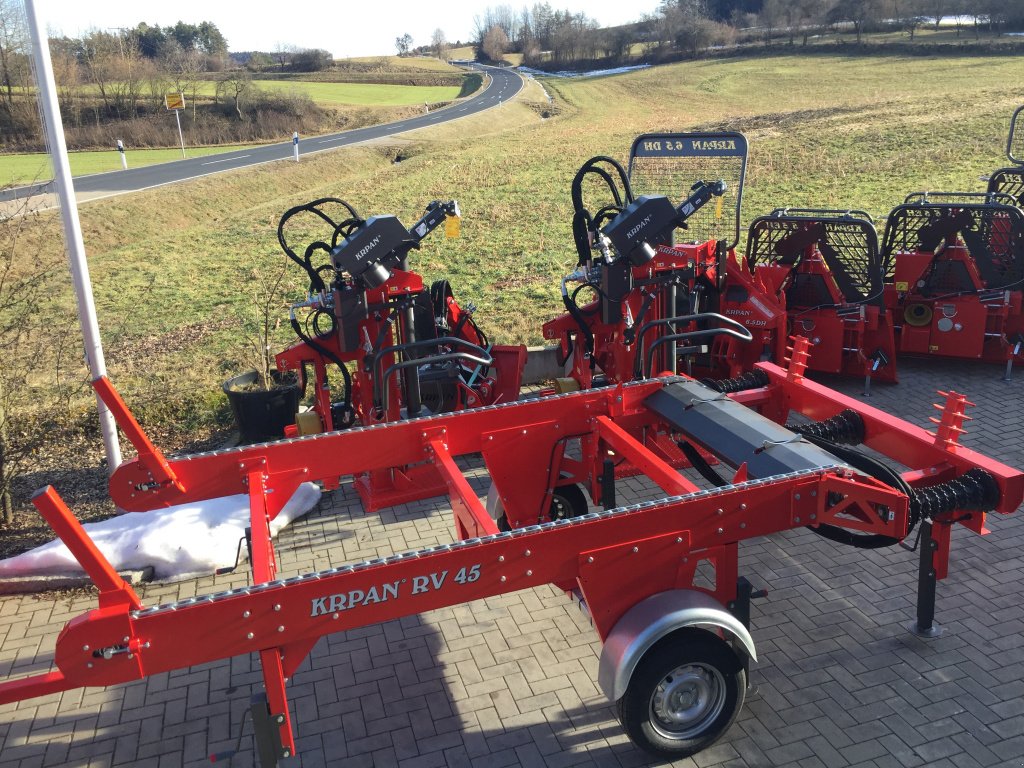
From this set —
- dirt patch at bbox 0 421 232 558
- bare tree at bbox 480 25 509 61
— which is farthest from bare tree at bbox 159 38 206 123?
bare tree at bbox 480 25 509 61

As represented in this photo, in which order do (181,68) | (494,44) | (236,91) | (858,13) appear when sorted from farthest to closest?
(494,44)
(858,13)
(181,68)
(236,91)

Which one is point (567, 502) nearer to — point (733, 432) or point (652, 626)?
point (733, 432)

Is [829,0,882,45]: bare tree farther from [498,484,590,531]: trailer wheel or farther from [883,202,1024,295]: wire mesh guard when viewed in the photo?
[498,484,590,531]: trailer wheel

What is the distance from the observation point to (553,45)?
76250 millimetres

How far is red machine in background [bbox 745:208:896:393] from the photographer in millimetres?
8320

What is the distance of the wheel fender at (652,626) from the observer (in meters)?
3.67

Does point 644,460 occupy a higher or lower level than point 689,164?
lower

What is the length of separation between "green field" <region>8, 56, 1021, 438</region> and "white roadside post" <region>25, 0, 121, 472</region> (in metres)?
1.96

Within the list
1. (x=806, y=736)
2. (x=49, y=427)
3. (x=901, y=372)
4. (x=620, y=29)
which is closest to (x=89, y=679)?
(x=806, y=736)

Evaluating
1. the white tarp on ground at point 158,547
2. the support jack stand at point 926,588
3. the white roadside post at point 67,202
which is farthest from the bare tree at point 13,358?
the support jack stand at point 926,588

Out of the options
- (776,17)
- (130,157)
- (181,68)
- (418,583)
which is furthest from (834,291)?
(776,17)

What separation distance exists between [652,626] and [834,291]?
18.9 ft

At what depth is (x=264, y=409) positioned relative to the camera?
23.4 ft

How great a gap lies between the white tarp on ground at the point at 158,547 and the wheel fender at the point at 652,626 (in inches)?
106
